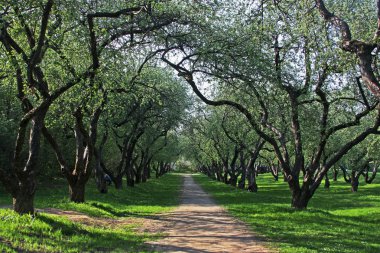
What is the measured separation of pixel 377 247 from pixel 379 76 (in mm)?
6034

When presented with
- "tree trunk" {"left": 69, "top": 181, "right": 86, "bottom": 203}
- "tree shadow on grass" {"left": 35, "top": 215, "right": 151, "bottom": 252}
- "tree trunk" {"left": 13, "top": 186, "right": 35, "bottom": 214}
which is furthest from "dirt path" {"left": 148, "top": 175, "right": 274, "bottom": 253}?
"tree trunk" {"left": 69, "top": 181, "right": 86, "bottom": 203}

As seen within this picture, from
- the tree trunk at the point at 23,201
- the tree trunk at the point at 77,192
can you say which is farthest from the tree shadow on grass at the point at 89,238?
the tree trunk at the point at 77,192

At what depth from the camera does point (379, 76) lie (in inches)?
557

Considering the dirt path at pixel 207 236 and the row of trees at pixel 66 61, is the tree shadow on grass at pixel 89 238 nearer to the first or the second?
the dirt path at pixel 207 236

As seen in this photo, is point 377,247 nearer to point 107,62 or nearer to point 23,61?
point 107,62

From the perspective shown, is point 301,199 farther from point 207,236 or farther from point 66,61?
point 66,61

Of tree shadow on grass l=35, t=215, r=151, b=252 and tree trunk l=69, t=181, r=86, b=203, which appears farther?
tree trunk l=69, t=181, r=86, b=203

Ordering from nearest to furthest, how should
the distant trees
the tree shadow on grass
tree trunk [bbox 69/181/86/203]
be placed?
the tree shadow on grass, the distant trees, tree trunk [bbox 69/181/86/203]

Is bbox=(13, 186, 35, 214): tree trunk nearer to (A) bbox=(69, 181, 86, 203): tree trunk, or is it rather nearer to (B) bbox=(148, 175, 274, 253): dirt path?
(B) bbox=(148, 175, 274, 253): dirt path

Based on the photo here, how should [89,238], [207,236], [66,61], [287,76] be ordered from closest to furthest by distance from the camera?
[89,238], [207,236], [66,61], [287,76]

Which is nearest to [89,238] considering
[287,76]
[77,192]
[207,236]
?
[207,236]

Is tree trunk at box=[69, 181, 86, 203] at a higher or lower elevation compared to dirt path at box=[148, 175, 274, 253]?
higher

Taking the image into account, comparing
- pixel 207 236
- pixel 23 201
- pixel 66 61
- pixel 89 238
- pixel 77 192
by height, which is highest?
pixel 66 61

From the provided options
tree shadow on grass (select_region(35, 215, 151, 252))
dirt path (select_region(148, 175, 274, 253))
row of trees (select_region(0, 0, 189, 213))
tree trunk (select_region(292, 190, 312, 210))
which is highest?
row of trees (select_region(0, 0, 189, 213))
